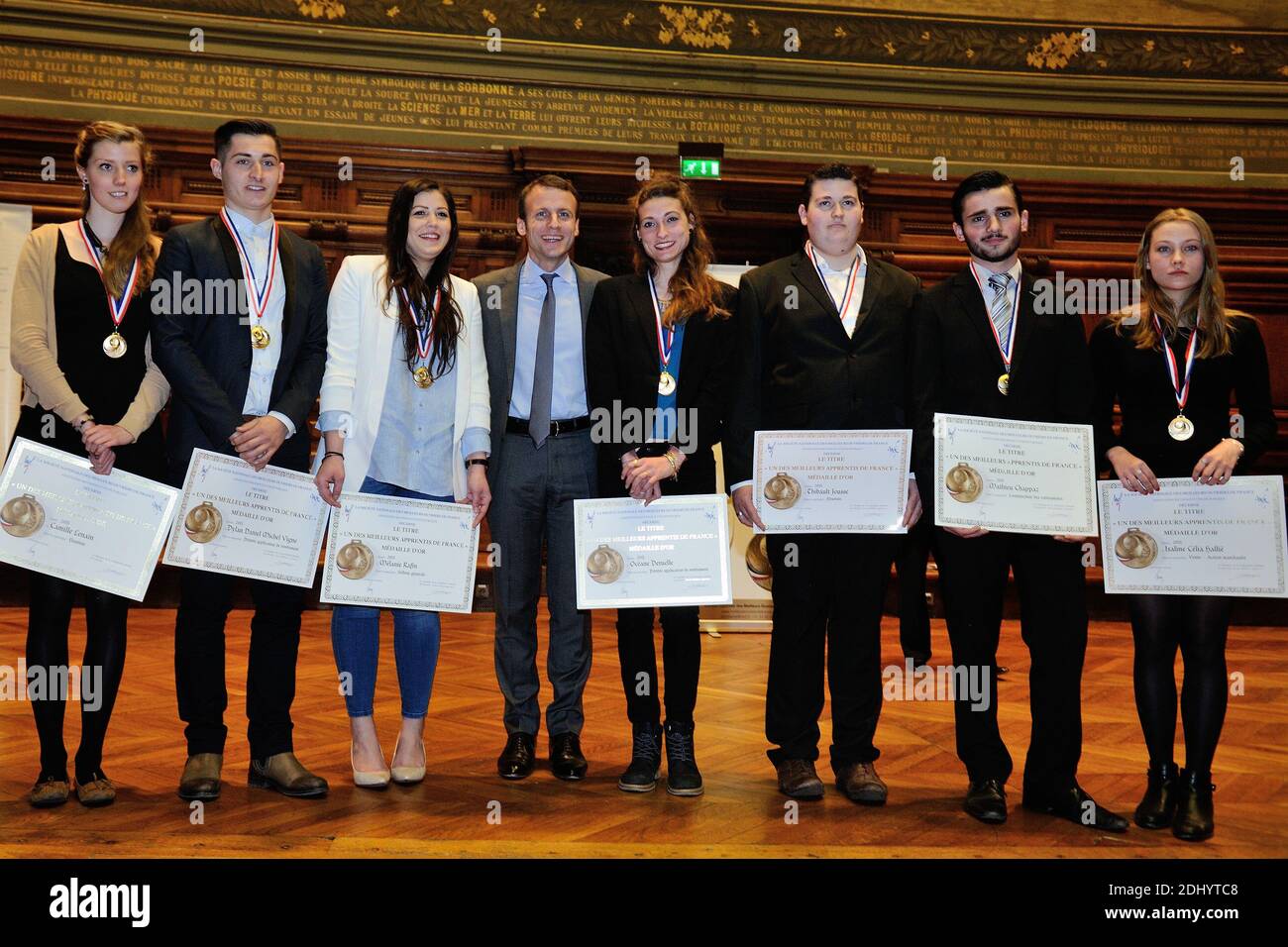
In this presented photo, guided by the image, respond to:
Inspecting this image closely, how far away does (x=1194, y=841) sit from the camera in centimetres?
265

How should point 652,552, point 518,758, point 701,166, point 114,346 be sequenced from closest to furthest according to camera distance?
point 114,346
point 652,552
point 518,758
point 701,166

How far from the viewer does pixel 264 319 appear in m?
2.91

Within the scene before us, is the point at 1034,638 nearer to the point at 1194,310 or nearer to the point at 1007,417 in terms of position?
the point at 1007,417

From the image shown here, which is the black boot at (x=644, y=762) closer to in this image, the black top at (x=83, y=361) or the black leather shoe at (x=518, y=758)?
the black leather shoe at (x=518, y=758)

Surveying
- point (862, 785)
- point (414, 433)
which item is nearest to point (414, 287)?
point (414, 433)

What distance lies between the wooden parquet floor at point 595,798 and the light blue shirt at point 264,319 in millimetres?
1044

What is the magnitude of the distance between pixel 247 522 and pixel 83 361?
586 mm

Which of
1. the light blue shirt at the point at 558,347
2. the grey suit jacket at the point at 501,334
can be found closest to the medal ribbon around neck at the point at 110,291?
the grey suit jacket at the point at 501,334

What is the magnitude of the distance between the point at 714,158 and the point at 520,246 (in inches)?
60.5

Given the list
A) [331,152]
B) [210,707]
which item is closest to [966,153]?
[331,152]

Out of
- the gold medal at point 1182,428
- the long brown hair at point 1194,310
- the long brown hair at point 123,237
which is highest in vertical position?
the long brown hair at point 123,237

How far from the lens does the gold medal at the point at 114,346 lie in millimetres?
2787

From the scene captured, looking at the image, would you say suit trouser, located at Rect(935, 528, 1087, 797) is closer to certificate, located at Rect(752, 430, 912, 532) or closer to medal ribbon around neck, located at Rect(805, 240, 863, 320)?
certificate, located at Rect(752, 430, 912, 532)

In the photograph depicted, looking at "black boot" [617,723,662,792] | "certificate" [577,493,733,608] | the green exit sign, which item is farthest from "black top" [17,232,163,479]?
the green exit sign
